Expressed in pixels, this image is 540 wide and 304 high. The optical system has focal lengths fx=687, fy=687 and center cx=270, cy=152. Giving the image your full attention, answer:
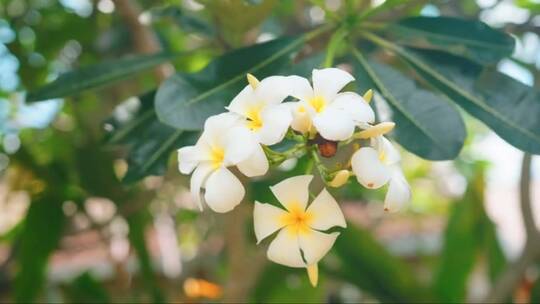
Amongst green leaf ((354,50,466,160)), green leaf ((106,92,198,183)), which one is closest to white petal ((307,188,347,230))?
green leaf ((354,50,466,160))

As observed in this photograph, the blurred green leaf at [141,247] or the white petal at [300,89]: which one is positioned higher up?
the white petal at [300,89]

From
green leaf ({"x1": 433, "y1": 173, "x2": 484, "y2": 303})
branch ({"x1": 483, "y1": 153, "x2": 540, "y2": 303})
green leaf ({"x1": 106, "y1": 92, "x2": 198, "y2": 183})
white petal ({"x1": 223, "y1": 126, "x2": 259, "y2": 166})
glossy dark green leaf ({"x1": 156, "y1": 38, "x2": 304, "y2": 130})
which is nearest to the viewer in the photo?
white petal ({"x1": 223, "y1": 126, "x2": 259, "y2": 166})

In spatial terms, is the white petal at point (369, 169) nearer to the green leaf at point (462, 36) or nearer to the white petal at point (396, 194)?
the white petal at point (396, 194)

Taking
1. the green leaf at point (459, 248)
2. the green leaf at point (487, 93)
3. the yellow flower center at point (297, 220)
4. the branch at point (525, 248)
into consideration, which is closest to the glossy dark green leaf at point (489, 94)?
the green leaf at point (487, 93)

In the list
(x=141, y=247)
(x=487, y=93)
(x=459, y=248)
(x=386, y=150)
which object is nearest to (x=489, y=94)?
(x=487, y=93)

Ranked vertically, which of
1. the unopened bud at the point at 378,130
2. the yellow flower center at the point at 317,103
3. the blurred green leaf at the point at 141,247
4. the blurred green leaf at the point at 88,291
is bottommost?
the blurred green leaf at the point at 88,291

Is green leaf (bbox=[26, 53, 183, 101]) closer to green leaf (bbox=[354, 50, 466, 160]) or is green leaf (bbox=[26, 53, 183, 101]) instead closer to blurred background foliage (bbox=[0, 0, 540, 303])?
blurred background foliage (bbox=[0, 0, 540, 303])

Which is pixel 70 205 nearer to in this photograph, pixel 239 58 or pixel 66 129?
pixel 66 129
